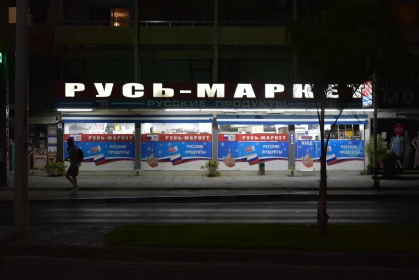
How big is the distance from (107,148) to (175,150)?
3.16m

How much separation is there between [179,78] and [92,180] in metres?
7.52

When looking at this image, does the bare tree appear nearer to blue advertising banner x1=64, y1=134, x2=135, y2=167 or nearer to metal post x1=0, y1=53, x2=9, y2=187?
metal post x1=0, y1=53, x2=9, y2=187

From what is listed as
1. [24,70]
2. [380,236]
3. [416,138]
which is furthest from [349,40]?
[416,138]

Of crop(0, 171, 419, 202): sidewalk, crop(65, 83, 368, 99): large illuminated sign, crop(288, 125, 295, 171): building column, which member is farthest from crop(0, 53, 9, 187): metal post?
crop(288, 125, 295, 171): building column

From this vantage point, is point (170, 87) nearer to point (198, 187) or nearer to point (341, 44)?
point (198, 187)

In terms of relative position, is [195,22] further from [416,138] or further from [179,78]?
[416,138]

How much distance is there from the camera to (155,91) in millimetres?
26188

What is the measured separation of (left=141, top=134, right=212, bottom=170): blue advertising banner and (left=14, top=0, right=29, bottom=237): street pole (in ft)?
54.7

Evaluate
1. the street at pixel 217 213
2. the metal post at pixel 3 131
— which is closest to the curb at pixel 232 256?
the street at pixel 217 213

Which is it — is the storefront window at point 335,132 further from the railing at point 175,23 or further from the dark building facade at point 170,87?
the railing at point 175,23

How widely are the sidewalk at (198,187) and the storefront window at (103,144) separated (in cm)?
86

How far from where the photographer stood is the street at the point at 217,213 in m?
13.8

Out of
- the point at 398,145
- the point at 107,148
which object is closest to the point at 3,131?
the point at 107,148

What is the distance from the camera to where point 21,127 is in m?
10.8
